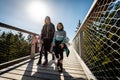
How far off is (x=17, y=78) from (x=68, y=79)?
41.9 inches

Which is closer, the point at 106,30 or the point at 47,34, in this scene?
the point at 106,30

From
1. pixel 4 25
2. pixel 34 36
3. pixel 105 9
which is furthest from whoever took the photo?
pixel 34 36

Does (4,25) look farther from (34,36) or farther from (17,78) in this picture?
(34,36)

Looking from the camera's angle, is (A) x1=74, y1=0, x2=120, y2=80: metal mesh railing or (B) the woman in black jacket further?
(B) the woman in black jacket

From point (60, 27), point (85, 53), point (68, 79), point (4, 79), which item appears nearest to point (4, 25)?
point (4, 79)

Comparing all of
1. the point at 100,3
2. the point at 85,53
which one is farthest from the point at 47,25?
the point at 100,3

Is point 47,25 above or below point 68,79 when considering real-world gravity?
above

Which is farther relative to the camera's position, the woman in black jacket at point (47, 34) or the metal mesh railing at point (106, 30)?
the woman in black jacket at point (47, 34)

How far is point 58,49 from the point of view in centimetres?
320

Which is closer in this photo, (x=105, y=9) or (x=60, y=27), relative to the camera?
(x=105, y=9)

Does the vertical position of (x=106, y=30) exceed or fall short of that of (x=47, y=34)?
it falls short

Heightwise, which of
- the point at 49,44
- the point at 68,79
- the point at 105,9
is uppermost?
the point at 105,9

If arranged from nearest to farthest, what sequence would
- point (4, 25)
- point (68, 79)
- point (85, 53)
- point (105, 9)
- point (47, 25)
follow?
point (105, 9) → point (68, 79) → point (4, 25) → point (47, 25) → point (85, 53)

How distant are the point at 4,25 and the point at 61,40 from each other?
1.49 m
